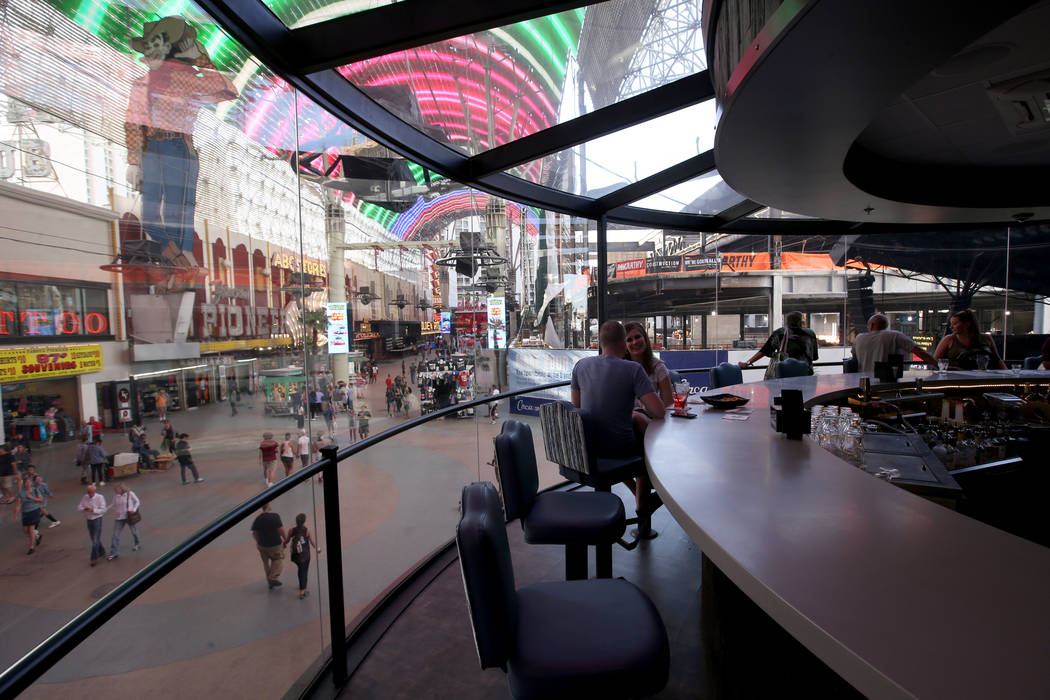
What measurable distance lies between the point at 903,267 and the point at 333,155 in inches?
404

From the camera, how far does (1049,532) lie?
1969mm

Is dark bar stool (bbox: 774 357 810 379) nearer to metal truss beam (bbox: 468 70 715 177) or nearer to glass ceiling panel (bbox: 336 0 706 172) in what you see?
metal truss beam (bbox: 468 70 715 177)

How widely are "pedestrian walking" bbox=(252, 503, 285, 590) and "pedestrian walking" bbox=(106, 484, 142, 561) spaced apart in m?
7.66

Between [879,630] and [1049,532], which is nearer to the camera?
[879,630]

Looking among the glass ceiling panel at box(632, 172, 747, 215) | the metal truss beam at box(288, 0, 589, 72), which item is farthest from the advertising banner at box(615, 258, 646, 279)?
the metal truss beam at box(288, 0, 589, 72)

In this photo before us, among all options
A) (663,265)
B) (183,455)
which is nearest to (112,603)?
(663,265)

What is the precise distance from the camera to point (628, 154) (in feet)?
14.1

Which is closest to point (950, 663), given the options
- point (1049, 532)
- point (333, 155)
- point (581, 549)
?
point (581, 549)

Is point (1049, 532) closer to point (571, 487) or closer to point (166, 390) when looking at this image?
point (571, 487)

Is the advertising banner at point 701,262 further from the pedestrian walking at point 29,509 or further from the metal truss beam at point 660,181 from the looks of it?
the pedestrian walking at point 29,509

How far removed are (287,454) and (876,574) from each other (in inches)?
513

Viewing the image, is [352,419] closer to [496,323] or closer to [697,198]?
[496,323]

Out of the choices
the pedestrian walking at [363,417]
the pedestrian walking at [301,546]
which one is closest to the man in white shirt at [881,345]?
the pedestrian walking at [301,546]

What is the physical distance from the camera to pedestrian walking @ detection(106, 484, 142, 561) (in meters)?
9.27
